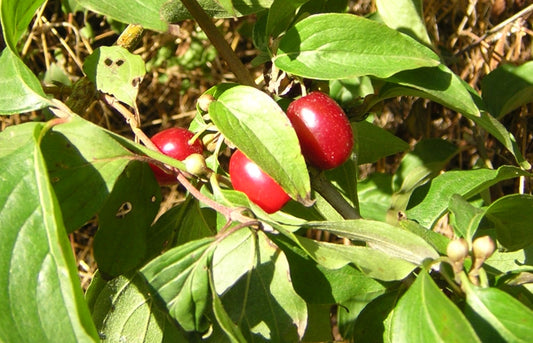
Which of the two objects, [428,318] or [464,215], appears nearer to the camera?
[428,318]

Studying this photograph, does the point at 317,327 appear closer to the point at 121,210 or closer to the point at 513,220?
the point at 513,220

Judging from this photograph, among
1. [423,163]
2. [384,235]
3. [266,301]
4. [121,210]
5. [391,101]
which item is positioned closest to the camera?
[384,235]

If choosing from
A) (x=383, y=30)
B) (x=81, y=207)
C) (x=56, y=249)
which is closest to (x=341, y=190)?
(x=383, y=30)

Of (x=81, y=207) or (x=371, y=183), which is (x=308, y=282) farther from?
(x=371, y=183)

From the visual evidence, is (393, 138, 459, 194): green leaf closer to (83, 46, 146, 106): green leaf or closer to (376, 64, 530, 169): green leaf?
(376, 64, 530, 169): green leaf

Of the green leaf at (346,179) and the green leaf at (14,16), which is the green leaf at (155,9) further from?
the green leaf at (346,179)

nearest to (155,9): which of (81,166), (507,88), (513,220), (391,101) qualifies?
(81,166)

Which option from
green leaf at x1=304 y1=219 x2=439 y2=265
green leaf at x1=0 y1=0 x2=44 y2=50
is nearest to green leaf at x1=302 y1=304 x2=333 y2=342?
green leaf at x1=304 y1=219 x2=439 y2=265

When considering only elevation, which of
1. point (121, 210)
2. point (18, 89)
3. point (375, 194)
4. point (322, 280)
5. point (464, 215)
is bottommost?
point (121, 210)
